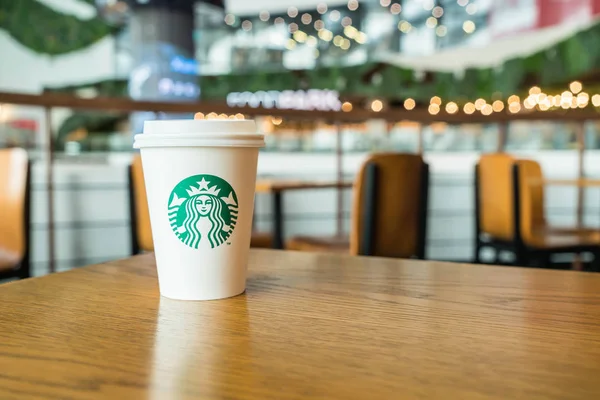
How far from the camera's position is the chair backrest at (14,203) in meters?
1.93

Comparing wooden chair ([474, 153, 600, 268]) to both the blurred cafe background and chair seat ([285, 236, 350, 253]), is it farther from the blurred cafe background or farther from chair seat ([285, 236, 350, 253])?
chair seat ([285, 236, 350, 253])

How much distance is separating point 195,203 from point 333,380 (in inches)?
10.9

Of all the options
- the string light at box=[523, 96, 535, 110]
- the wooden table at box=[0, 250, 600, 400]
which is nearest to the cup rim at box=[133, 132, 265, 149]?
the wooden table at box=[0, 250, 600, 400]

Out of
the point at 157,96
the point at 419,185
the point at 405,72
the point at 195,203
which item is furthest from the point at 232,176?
the point at 405,72

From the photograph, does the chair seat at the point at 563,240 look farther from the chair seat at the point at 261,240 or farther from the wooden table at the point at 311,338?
the wooden table at the point at 311,338

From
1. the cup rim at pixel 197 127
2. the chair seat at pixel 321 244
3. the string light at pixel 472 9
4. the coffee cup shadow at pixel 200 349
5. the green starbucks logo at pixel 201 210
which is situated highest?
the string light at pixel 472 9

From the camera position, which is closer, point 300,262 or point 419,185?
point 300,262

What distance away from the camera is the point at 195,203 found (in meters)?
0.57

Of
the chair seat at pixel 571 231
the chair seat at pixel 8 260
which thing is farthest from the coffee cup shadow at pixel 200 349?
the chair seat at pixel 571 231

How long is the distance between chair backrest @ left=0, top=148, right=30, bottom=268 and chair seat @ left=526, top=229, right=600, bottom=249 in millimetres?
2299

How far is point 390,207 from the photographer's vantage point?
2.08 metres

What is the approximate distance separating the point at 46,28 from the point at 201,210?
31.0ft

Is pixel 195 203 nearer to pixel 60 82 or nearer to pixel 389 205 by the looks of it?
pixel 389 205

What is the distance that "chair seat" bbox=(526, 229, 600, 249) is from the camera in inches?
111
